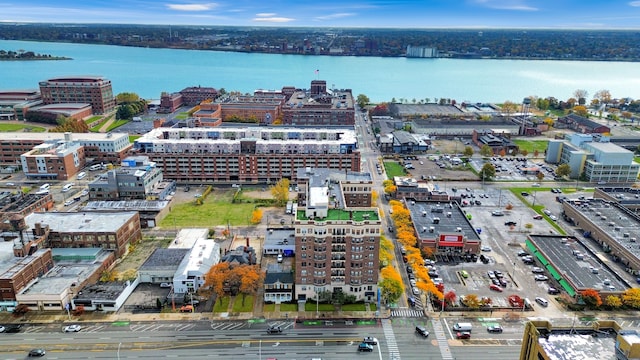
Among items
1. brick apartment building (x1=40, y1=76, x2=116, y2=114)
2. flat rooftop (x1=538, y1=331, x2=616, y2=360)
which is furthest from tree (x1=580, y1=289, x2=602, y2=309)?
brick apartment building (x1=40, y1=76, x2=116, y2=114)

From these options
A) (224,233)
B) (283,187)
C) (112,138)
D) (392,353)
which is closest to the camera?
(392,353)

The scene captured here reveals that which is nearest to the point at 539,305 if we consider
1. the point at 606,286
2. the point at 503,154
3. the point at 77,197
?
the point at 606,286

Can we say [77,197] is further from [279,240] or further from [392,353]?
[392,353]

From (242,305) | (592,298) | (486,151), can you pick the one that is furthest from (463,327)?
(486,151)

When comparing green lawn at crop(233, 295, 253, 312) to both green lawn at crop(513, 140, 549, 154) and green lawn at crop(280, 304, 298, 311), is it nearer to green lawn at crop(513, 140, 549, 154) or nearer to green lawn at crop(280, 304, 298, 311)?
green lawn at crop(280, 304, 298, 311)

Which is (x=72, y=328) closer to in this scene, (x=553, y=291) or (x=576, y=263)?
(x=553, y=291)

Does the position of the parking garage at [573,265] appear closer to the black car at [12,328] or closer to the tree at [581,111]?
the black car at [12,328]

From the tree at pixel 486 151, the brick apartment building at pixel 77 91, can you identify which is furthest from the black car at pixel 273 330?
the brick apartment building at pixel 77 91
